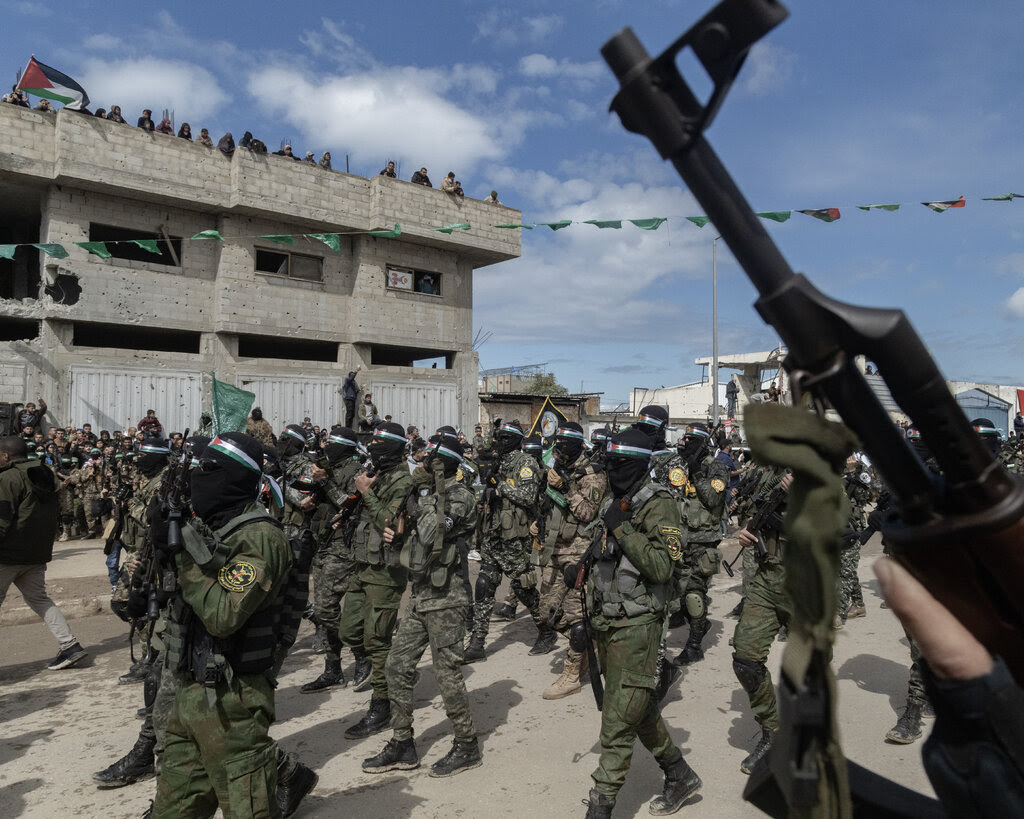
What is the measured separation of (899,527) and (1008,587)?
0.58 feet

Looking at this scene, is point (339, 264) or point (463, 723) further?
point (339, 264)

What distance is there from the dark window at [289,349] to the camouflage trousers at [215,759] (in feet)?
60.5

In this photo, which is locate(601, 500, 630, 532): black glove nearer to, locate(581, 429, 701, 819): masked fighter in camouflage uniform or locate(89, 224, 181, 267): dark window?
locate(581, 429, 701, 819): masked fighter in camouflage uniform

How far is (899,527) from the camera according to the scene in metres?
1.21

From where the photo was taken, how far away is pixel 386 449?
17.9 ft

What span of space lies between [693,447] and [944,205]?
22.4 feet

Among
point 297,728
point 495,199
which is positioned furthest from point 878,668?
point 495,199

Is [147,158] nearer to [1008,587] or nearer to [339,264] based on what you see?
[339,264]

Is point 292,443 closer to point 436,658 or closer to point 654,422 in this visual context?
point 436,658

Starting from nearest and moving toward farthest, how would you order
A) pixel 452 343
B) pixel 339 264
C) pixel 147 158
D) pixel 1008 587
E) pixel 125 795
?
pixel 1008 587, pixel 125 795, pixel 147 158, pixel 339 264, pixel 452 343

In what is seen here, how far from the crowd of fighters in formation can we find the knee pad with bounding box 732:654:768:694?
12mm

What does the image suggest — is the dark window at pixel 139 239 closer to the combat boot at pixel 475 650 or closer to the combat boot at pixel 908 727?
the combat boot at pixel 475 650

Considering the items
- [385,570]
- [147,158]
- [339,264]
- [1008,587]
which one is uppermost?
[147,158]

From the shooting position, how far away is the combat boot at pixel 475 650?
21.9 feet
